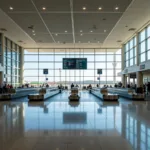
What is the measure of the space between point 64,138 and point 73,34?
73.8 feet

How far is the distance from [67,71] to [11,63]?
11999 millimetres

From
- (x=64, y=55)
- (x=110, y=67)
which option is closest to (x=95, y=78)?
(x=110, y=67)

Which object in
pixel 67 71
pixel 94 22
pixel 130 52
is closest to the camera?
pixel 94 22

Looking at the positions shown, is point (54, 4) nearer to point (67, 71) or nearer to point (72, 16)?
point (72, 16)

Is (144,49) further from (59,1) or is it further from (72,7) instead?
(59,1)

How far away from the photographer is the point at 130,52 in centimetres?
3209

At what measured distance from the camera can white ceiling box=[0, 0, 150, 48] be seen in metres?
15.5

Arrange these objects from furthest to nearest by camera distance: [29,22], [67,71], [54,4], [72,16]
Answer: [67,71] → [29,22] → [72,16] → [54,4]

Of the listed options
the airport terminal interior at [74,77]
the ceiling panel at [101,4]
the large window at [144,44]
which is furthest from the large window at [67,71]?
the ceiling panel at [101,4]

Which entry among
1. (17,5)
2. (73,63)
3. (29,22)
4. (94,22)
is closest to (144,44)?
(94,22)

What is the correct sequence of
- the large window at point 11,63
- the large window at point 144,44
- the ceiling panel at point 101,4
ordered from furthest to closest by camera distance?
the large window at point 11,63, the large window at point 144,44, the ceiling panel at point 101,4

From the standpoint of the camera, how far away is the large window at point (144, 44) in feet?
78.3

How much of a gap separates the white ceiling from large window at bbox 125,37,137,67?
4724mm

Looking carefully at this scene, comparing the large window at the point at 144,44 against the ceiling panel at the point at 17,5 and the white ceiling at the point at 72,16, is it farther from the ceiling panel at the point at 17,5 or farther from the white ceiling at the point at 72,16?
the ceiling panel at the point at 17,5
